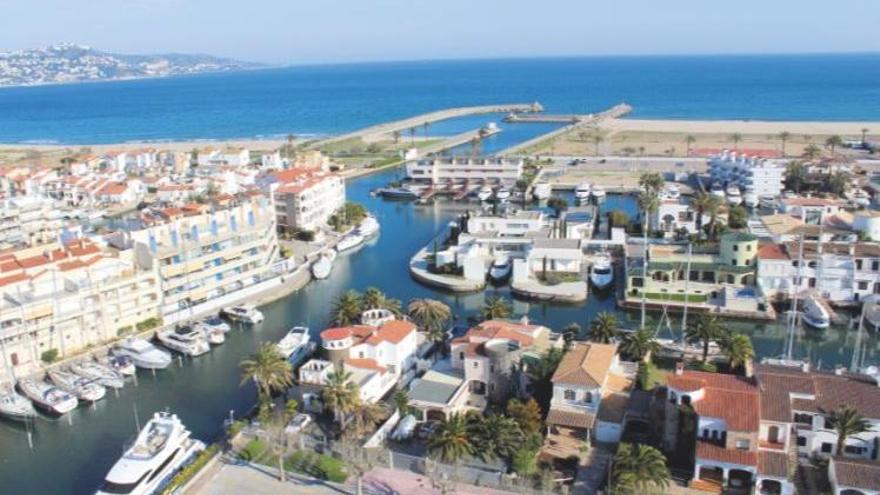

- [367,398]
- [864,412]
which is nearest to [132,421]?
[367,398]

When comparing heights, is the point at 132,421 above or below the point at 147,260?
below

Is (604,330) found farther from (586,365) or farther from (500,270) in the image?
(500,270)

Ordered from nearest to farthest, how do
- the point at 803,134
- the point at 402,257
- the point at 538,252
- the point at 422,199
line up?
the point at 538,252
the point at 402,257
the point at 422,199
the point at 803,134

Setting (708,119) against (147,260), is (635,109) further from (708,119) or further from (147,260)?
(147,260)

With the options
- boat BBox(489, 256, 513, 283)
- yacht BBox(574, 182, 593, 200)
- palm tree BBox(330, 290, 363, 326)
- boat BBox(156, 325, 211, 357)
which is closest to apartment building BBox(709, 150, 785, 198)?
yacht BBox(574, 182, 593, 200)

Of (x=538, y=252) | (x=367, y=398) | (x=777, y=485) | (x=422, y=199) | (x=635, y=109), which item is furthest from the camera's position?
(x=635, y=109)

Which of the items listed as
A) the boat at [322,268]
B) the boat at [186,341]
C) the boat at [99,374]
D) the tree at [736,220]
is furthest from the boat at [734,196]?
the boat at [99,374]

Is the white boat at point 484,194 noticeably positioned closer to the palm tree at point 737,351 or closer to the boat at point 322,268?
the boat at point 322,268
